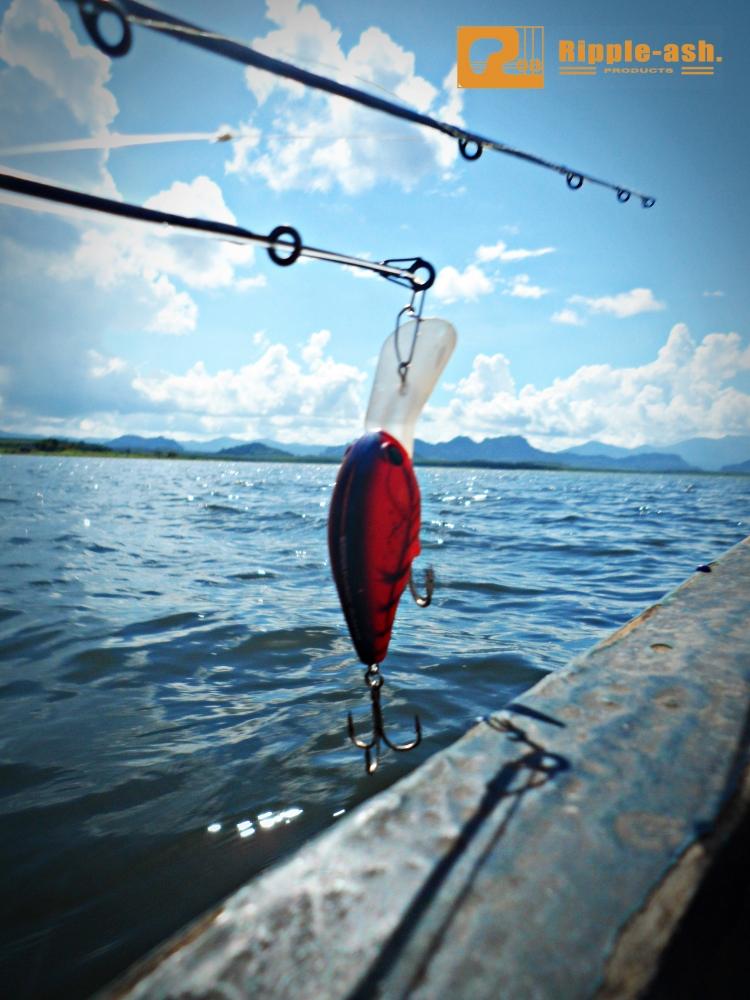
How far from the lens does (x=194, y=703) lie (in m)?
4.32

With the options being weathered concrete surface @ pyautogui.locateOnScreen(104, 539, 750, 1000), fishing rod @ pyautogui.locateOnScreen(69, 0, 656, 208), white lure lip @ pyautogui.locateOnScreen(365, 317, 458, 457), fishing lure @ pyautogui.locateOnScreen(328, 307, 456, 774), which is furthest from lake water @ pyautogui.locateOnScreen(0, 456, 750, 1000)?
fishing rod @ pyautogui.locateOnScreen(69, 0, 656, 208)

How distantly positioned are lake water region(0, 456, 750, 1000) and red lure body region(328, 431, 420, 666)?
139 cm

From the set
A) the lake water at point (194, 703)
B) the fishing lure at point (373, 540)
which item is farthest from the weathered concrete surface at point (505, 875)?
the lake water at point (194, 703)

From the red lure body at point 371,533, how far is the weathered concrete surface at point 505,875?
0.64 m

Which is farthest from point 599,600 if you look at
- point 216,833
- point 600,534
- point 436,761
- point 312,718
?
point 600,534

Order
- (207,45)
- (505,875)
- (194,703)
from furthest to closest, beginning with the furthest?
(194,703), (207,45), (505,875)

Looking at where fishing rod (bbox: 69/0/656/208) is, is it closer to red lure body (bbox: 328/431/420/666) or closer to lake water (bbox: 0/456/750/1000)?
red lure body (bbox: 328/431/420/666)

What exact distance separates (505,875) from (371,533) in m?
1.17

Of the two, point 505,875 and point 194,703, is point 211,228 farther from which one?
point 194,703

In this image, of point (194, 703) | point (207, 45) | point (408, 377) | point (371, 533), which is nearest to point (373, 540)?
point (371, 533)

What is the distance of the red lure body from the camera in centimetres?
205

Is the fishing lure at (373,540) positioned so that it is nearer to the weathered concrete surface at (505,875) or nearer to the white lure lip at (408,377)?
the white lure lip at (408,377)

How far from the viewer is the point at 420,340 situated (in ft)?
7.82

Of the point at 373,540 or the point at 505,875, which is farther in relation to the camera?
the point at 373,540
